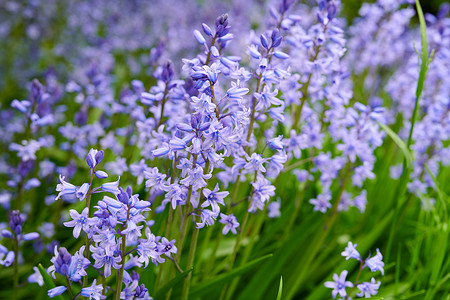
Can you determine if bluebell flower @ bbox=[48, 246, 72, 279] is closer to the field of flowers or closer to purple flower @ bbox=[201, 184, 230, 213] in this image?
the field of flowers

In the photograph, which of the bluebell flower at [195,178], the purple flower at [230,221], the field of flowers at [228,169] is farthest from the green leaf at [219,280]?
the bluebell flower at [195,178]

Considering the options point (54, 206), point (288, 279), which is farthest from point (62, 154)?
point (288, 279)

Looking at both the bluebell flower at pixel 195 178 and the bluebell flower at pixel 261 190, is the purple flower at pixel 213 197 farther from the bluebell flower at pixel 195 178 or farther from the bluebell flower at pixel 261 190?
the bluebell flower at pixel 261 190

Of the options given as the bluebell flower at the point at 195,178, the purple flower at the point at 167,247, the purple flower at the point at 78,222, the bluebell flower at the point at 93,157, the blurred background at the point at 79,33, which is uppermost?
the blurred background at the point at 79,33

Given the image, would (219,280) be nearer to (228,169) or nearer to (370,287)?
(228,169)

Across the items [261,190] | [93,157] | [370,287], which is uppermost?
[93,157]

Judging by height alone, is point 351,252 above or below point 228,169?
below

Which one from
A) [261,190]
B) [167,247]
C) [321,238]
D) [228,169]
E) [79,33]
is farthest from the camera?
Answer: [79,33]

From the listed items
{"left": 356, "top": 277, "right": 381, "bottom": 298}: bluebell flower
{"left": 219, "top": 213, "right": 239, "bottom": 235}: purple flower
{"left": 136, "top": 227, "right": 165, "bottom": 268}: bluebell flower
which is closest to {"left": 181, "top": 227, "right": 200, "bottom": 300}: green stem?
{"left": 219, "top": 213, "right": 239, "bottom": 235}: purple flower

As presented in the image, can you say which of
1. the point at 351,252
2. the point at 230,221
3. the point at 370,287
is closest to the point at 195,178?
the point at 230,221

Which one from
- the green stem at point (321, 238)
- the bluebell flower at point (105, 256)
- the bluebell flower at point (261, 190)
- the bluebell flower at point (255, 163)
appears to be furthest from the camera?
the green stem at point (321, 238)
